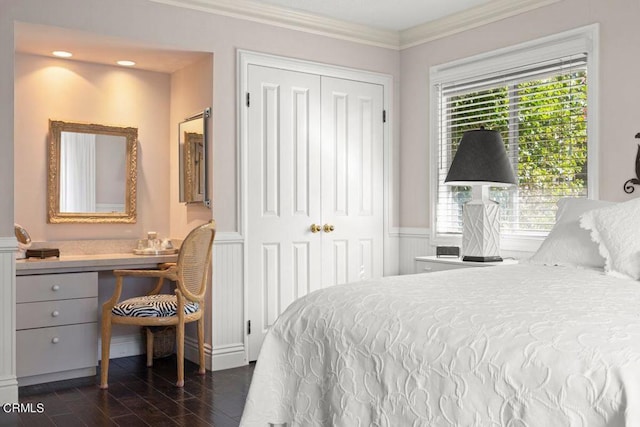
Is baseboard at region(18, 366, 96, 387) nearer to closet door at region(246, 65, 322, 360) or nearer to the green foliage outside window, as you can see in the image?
closet door at region(246, 65, 322, 360)

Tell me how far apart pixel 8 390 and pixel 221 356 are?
132 cm

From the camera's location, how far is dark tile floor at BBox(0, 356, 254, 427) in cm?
314

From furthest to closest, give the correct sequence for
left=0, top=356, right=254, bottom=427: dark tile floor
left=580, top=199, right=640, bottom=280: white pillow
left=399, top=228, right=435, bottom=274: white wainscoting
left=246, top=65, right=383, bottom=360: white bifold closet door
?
left=399, top=228, right=435, bottom=274: white wainscoting < left=246, top=65, right=383, bottom=360: white bifold closet door < left=0, top=356, right=254, bottom=427: dark tile floor < left=580, top=199, right=640, bottom=280: white pillow

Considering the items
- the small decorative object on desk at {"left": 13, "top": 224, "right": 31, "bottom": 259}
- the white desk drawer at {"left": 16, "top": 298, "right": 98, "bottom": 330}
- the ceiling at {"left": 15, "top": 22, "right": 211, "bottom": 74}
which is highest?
the ceiling at {"left": 15, "top": 22, "right": 211, "bottom": 74}

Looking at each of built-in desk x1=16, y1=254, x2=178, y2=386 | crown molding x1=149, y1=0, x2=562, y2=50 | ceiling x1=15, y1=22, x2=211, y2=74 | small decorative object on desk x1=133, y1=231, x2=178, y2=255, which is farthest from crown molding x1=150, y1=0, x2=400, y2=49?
built-in desk x1=16, y1=254, x2=178, y2=386

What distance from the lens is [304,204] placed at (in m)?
4.60

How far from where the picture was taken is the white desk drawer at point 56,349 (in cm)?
372

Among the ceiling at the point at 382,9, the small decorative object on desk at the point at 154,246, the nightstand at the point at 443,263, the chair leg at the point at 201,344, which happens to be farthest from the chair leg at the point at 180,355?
the ceiling at the point at 382,9

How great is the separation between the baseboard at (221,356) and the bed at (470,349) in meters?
1.93

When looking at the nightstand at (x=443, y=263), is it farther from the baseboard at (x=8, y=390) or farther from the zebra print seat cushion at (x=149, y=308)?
the baseboard at (x=8, y=390)

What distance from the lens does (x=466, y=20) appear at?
176 inches

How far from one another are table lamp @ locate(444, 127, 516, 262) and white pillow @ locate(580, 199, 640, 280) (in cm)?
108

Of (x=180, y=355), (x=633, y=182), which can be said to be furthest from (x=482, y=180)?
(x=180, y=355)

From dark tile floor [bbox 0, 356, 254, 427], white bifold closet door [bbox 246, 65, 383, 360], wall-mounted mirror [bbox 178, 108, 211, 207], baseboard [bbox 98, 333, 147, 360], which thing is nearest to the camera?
dark tile floor [bbox 0, 356, 254, 427]
